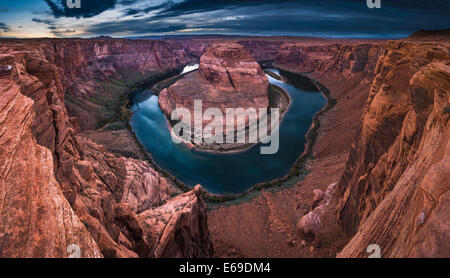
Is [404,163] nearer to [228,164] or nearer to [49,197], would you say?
[49,197]

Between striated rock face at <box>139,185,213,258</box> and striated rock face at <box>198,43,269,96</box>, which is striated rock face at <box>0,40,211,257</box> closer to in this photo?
striated rock face at <box>139,185,213,258</box>

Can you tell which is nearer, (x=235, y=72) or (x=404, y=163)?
(x=404, y=163)

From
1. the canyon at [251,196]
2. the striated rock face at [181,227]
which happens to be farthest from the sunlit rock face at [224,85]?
the striated rock face at [181,227]

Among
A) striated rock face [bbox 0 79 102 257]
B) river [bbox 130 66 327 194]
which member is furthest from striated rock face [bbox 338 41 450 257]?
river [bbox 130 66 327 194]

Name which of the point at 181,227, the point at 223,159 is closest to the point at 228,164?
the point at 223,159

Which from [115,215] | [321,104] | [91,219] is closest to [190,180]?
[115,215]
